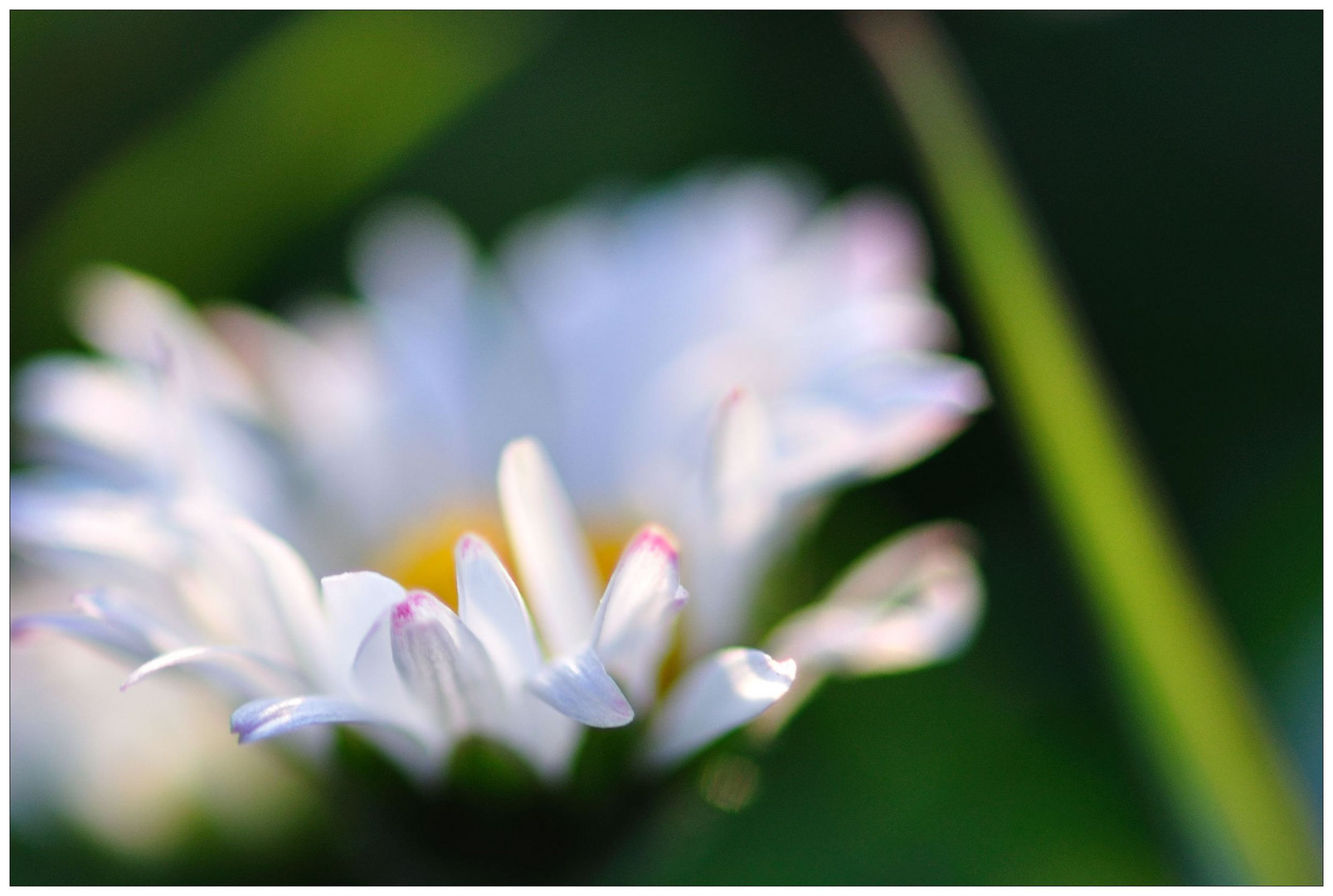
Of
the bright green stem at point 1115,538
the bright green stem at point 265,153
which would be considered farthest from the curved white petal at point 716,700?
the bright green stem at point 265,153

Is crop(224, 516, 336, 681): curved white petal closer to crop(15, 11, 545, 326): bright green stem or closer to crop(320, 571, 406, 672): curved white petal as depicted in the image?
crop(320, 571, 406, 672): curved white petal

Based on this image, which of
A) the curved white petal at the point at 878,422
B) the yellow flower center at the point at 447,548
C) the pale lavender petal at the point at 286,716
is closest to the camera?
the pale lavender petal at the point at 286,716

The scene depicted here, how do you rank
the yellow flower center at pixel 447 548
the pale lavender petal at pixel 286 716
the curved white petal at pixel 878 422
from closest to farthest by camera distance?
1. the pale lavender petal at pixel 286 716
2. the curved white petal at pixel 878 422
3. the yellow flower center at pixel 447 548

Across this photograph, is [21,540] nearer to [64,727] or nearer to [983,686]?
[64,727]

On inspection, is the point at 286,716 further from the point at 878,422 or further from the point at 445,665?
the point at 878,422

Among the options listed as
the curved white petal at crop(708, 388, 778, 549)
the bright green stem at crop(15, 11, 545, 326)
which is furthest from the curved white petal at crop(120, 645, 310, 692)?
the bright green stem at crop(15, 11, 545, 326)

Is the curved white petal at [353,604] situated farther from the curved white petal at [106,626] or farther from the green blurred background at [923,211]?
the green blurred background at [923,211]
